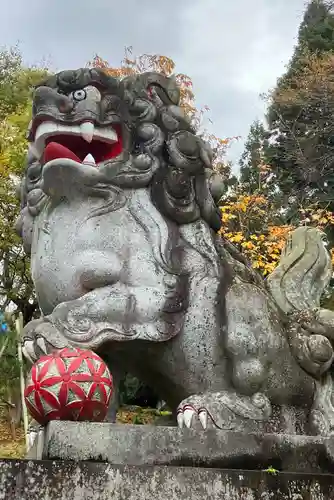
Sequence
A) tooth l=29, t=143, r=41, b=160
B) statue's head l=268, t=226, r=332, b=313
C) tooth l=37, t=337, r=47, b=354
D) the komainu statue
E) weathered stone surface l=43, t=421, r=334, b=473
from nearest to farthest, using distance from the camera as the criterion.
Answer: weathered stone surface l=43, t=421, r=334, b=473
tooth l=37, t=337, r=47, b=354
the komainu statue
tooth l=29, t=143, r=41, b=160
statue's head l=268, t=226, r=332, b=313

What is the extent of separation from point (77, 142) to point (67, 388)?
1.11m

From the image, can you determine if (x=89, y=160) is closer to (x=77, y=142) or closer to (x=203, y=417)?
(x=77, y=142)

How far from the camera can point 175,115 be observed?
2871 mm

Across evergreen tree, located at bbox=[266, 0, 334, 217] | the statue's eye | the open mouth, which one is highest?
evergreen tree, located at bbox=[266, 0, 334, 217]

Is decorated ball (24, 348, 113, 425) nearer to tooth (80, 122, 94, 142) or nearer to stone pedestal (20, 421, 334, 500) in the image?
stone pedestal (20, 421, 334, 500)

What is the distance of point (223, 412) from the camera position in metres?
2.33

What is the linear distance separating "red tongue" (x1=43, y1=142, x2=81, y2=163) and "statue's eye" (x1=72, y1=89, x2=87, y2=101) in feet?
0.74

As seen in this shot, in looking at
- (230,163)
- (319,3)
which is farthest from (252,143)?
(230,163)

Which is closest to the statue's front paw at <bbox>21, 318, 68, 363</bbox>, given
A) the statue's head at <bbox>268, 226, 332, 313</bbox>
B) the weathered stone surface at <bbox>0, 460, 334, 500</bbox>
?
the weathered stone surface at <bbox>0, 460, 334, 500</bbox>

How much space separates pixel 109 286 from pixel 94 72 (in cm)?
96

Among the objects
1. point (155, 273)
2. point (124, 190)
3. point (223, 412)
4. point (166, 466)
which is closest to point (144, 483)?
→ point (166, 466)

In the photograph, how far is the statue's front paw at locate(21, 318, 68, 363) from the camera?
2.26 m

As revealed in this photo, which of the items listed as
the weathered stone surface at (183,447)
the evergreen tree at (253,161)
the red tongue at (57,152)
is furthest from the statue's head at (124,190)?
the evergreen tree at (253,161)

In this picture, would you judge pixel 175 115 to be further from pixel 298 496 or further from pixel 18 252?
pixel 18 252
